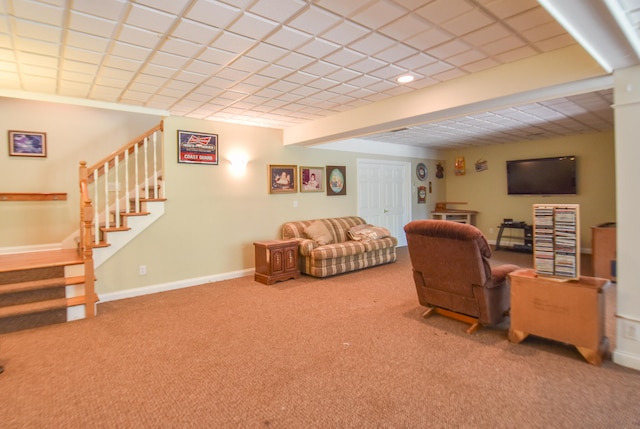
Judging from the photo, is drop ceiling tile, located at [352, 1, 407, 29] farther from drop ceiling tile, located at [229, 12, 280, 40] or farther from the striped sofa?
the striped sofa

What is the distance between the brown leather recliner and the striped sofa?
1.86 metres

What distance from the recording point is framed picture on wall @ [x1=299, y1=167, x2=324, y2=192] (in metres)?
5.93

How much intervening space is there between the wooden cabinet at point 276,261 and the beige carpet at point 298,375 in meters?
1.15

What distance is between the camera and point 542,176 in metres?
6.80

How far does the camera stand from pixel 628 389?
2100mm

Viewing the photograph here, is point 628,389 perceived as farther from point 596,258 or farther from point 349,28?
point 596,258

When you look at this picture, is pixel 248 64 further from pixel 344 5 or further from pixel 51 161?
pixel 51 161

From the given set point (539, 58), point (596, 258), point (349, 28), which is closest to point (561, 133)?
point (596, 258)

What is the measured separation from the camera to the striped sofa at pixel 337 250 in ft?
16.4

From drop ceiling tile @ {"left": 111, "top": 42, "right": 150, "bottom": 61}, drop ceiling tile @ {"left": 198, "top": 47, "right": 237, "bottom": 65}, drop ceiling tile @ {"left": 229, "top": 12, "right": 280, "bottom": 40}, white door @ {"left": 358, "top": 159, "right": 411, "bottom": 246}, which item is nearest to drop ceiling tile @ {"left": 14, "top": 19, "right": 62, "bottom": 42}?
drop ceiling tile @ {"left": 111, "top": 42, "right": 150, "bottom": 61}

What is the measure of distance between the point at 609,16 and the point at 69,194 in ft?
19.5

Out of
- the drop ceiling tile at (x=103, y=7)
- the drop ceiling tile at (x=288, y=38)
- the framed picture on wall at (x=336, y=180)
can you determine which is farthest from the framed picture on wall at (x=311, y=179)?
the drop ceiling tile at (x=103, y=7)

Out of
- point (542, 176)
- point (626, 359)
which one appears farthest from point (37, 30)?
point (542, 176)

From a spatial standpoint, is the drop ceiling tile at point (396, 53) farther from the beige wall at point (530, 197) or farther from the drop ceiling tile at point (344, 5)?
the beige wall at point (530, 197)
